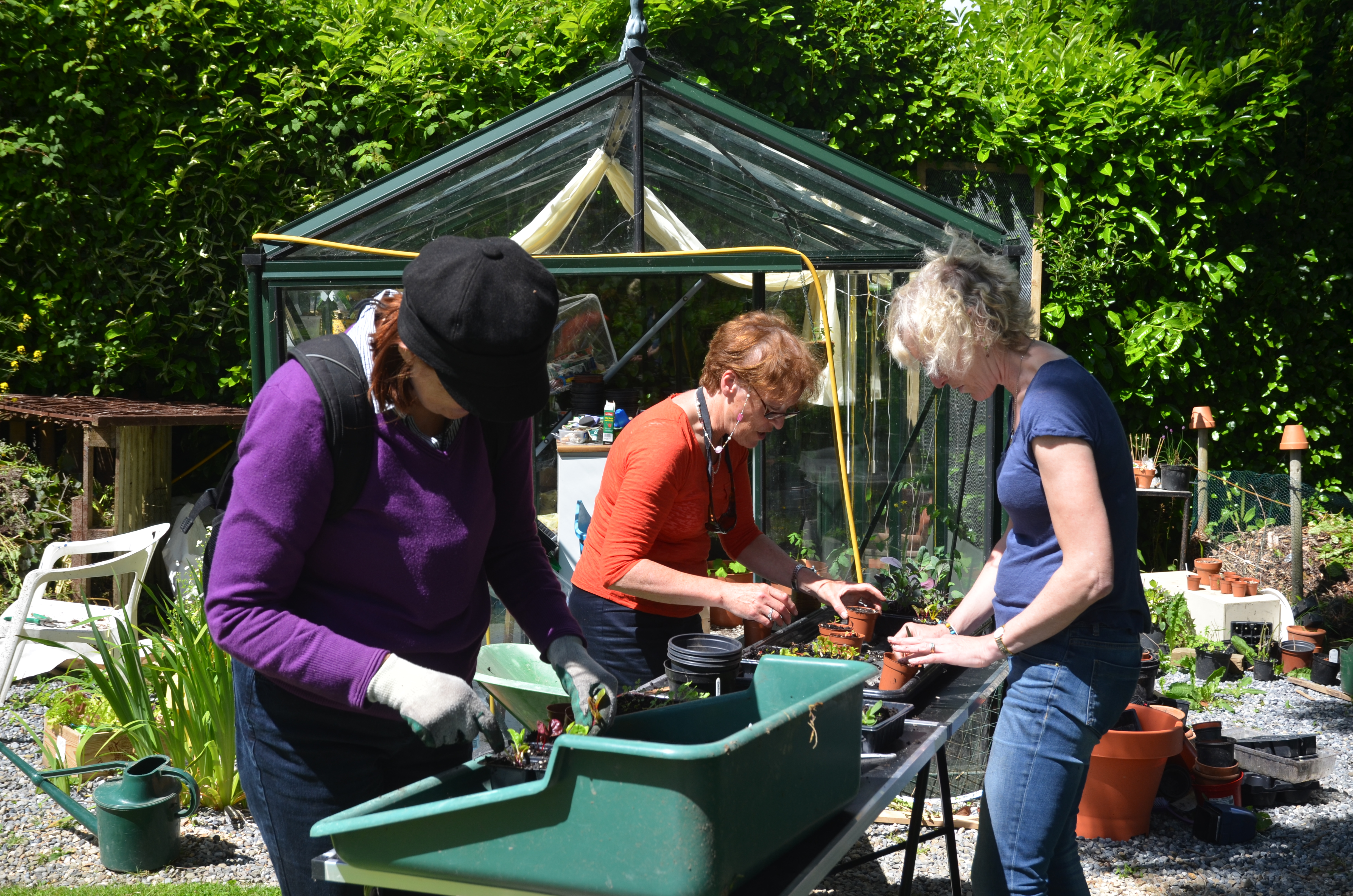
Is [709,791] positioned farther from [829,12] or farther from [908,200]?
[829,12]

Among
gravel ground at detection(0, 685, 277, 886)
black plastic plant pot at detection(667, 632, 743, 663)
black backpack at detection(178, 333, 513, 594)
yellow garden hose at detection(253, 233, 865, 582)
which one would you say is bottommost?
gravel ground at detection(0, 685, 277, 886)

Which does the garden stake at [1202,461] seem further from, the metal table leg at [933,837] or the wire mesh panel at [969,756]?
the metal table leg at [933,837]

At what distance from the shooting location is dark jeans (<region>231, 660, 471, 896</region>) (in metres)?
1.53

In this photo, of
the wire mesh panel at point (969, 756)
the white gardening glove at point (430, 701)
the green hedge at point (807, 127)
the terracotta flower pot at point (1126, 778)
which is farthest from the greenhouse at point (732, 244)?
the white gardening glove at point (430, 701)

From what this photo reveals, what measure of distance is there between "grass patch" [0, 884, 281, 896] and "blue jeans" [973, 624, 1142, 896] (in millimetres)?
2151

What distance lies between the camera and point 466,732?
1.41m

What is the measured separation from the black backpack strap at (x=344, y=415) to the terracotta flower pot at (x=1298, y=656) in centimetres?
524

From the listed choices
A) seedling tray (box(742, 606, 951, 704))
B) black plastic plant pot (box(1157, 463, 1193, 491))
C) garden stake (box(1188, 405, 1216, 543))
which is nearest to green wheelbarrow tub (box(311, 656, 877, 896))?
seedling tray (box(742, 606, 951, 704))

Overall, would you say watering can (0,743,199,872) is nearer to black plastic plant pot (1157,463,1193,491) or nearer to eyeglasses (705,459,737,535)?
eyeglasses (705,459,737,535)

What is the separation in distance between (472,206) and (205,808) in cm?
243

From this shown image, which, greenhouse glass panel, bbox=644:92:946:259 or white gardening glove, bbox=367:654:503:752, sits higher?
greenhouse glass panel, bbox=644:92:946:259

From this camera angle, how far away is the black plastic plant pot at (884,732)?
1.91 meters

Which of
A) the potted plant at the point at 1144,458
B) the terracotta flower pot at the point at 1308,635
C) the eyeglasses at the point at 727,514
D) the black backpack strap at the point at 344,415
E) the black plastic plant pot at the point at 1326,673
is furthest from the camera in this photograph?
the potted plant at the point at 1144,458

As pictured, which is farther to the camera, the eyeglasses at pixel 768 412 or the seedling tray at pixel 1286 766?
the seedling tray at pixel 1286 766
